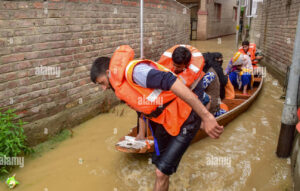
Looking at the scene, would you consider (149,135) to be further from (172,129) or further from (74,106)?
(172,129)

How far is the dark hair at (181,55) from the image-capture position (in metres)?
2.85

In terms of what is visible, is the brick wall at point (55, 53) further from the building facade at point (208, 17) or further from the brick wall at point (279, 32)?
the building facade at point (208, 17)

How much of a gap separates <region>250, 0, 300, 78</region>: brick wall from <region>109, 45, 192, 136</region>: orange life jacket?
6.04 m

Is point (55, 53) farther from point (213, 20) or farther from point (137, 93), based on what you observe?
point (213, 20)

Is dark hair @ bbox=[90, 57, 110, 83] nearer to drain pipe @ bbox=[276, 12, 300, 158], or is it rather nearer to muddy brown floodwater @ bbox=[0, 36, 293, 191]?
muddy brown floodwater @ bbox=[0, 36, 293, 191]

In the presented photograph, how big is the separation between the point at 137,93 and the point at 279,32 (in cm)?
787

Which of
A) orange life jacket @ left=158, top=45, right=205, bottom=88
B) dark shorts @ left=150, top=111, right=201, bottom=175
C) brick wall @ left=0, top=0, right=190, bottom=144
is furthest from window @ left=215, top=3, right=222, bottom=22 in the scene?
dark shorts @ left=150, top=111, right=201, bottom=175

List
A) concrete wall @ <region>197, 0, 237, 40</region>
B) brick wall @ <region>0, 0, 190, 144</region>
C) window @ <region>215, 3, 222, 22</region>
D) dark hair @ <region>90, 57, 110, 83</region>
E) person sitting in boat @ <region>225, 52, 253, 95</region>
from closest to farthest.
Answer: dark hair @ <region>90, 57, 110, 83</region>
brick wall @ <region>0, 0, 190, 144</region>
person sitting in boat @ <region>225, 52, 253, 95</region>
concrete wall @ <region>197, 0, 237, 40</region>
window @ <region>215, 3, 222, 22</region>

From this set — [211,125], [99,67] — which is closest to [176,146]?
[211,125]

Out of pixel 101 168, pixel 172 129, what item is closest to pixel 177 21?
pixel 101 168

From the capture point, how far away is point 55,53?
4.16 m

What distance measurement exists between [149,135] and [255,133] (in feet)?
7.44

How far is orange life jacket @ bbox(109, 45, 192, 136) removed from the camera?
1951 mm

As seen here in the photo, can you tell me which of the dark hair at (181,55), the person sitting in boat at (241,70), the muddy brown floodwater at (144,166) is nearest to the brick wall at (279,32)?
the person sitting in boat at (241,70)
